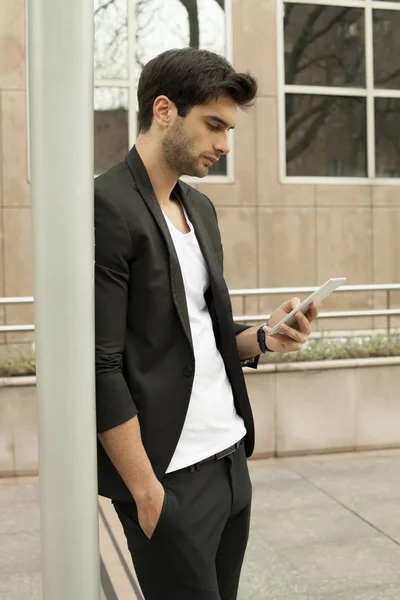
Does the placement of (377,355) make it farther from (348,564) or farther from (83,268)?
(83,268)

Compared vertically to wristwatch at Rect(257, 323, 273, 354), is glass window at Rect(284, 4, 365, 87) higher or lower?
higher

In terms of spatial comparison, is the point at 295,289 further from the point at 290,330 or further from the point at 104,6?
the point at 104,6

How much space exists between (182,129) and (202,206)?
0.33 m

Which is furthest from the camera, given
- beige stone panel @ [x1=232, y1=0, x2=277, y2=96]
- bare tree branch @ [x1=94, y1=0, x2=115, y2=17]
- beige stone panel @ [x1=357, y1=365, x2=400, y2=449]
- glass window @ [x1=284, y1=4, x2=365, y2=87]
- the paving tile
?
glass window @ [x1=284, y1=4, x2=365, y2=87]

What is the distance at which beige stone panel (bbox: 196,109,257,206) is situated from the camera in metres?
11.9

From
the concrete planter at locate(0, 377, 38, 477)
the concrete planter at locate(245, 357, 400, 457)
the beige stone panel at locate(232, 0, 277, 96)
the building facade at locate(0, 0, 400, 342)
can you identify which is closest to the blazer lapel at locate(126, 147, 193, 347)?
the concrete planter at locate(0, 377, 38, 477)

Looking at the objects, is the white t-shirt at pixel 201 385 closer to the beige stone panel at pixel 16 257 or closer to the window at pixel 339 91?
the beige stone panel at pixel 16 257

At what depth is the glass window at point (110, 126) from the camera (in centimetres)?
1162

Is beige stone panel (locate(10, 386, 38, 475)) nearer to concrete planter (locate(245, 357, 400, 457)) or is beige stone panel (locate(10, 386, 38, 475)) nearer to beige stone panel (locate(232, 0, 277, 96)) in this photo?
concrete planter (locate(245, 357, 400, 457))

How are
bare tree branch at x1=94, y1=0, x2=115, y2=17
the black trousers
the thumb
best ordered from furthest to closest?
bare tree branch at x1=94, y1=0, x2=115, y2=17
the thumb
the black trousers

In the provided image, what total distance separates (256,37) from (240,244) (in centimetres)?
287

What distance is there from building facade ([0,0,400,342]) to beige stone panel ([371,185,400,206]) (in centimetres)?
2

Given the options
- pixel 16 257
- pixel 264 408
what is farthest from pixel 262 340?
pixel 16 257

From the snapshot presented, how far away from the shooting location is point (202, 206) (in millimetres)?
2539
